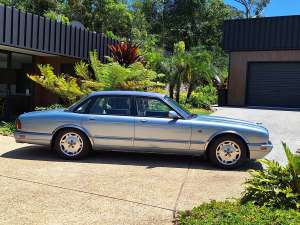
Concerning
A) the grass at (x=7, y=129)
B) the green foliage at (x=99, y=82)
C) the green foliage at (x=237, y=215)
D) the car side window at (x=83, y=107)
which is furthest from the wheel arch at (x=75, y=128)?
the green foliage at (x=99, y=82)

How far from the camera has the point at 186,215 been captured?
204 inches

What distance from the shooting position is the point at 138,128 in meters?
8.39

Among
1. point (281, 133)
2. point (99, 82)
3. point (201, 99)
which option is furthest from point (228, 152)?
point (201, 99)

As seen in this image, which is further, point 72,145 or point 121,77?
point 121,77

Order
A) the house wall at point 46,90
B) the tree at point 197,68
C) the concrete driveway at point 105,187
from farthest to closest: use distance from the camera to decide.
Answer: the tree at point 197,68 → the house wall at point 46,90 → the concrete driveway at point 105,187

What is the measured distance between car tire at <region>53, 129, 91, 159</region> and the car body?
19mm

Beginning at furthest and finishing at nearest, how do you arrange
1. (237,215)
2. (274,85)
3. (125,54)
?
1. (274,85)
2. (125,54)
3. (237,215)

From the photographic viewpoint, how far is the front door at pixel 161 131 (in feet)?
27.2

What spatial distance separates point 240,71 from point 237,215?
69.2ft

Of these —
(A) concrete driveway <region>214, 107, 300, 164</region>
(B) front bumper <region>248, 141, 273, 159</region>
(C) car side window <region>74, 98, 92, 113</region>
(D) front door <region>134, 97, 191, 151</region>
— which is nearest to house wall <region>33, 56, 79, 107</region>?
(A) concrete driveway <region>214, 107, 300, 164</region>

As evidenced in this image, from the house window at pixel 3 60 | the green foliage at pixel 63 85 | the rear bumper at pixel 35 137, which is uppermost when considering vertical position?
the house window at pixel 3 60

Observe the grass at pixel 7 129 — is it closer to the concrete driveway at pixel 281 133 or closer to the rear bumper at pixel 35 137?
the rear bumper at pixel 35 137

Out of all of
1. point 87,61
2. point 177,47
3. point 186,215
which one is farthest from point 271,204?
point 177,47

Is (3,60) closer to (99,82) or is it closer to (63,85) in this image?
(63,85)
